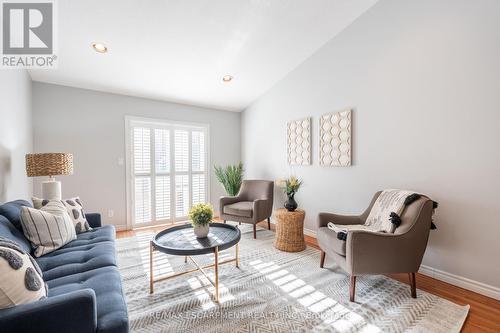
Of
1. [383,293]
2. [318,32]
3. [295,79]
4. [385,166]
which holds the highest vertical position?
[318,32]

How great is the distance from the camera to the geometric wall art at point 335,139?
9.72 feet

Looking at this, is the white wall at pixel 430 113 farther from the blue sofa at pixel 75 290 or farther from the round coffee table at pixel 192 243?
the blue sofa at pixel 75 290

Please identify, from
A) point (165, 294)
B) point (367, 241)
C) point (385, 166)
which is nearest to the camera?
point (367, 241)

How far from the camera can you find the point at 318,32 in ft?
9.91

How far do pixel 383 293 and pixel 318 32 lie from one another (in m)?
3.09

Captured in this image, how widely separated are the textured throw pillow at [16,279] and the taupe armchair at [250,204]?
256 centimetres

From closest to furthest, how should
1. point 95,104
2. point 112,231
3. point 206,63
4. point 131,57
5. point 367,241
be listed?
point 367,241, point 112,231, point 131,57, point 206,63, point 95,104

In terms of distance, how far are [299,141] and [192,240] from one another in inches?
90.3

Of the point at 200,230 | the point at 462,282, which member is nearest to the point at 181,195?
the point at 200,230

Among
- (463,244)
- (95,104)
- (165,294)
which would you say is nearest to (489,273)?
(463,244)

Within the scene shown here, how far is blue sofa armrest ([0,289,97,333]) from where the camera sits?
3.05ft

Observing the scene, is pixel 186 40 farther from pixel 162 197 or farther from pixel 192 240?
pixel 162 197

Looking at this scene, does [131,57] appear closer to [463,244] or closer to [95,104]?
[95,104]

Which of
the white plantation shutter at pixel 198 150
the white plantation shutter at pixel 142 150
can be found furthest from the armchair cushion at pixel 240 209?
the white plantation shutter at pixel 142 150
